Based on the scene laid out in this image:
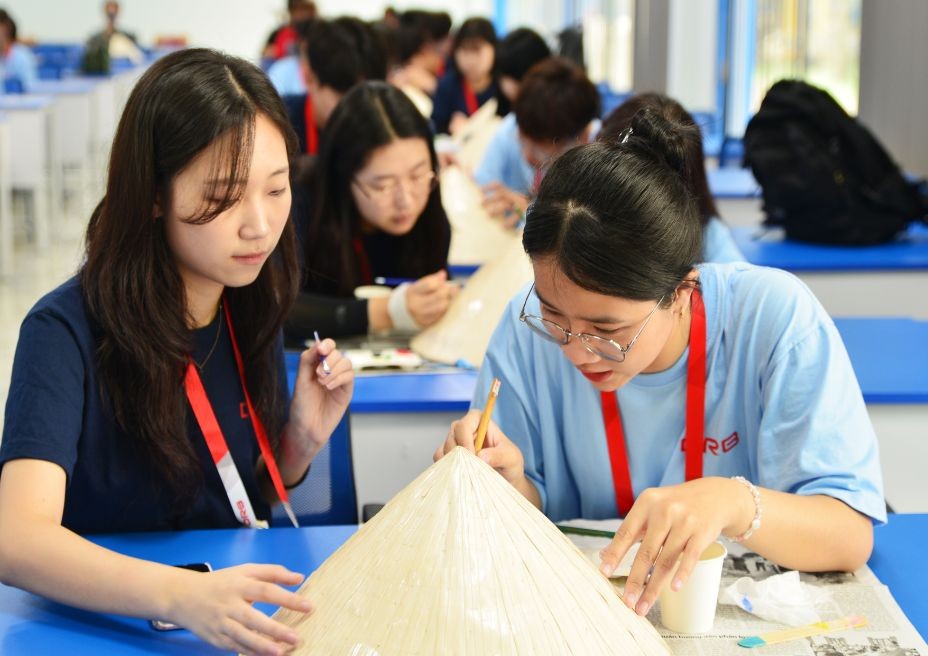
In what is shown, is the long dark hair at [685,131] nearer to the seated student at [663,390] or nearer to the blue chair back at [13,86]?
the seated student at [663,390]

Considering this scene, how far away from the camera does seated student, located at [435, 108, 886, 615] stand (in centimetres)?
132

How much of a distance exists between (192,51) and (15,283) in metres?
5.00

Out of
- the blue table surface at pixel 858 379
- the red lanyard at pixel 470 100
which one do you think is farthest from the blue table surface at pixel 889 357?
the red lanyard at pixel 470 100

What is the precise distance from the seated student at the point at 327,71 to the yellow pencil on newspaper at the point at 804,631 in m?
2.79

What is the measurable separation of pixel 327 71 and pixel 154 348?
2.51 m

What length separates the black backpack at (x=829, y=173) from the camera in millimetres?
3598

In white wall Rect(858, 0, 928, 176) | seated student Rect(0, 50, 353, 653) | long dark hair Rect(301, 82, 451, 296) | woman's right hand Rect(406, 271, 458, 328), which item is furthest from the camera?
white wall Rect(858, 0, 928, 176)

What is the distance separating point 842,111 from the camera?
12.1 ft

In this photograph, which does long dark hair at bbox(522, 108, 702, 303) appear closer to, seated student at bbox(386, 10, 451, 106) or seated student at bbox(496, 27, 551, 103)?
seated student at bbox(496, 27, 551, 103)

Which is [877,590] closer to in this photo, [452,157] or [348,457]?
[348,457]

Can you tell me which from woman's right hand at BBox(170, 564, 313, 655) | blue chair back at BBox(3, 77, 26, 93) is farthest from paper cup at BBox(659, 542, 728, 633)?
blue chair back at BBox(3, 77, 26, 93)

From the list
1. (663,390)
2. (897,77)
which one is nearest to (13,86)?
(897,77)

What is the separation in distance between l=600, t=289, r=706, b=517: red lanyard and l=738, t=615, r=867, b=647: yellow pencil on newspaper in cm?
34

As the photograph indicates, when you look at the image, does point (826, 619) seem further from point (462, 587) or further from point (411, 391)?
point (411, 391)
